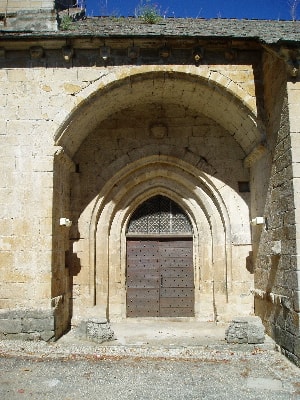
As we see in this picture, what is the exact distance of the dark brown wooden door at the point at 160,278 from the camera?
7.70 meters

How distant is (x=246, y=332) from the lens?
6.27 m

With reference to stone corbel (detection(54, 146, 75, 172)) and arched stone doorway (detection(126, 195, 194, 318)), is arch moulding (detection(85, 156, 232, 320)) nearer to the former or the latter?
arched stone doorway (detection(126, 195, 194, 318))

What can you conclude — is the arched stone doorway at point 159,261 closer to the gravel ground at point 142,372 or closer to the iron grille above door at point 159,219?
the iron grille above door at point 159,219

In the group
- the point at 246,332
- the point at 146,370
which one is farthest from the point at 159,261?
the point at 146,370

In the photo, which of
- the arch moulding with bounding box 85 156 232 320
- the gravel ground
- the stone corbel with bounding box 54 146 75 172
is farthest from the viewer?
the arch moulding with bounding box 85 156 232 320

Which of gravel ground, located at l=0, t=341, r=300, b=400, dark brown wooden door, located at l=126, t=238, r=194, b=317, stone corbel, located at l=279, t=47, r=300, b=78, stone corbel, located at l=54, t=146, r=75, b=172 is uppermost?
stone corbel, located at l=279, t=47, r=300, b=78

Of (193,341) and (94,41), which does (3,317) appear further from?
(94,41)

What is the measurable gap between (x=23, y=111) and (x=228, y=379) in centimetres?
484

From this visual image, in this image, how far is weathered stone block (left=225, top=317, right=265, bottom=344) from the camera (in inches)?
243

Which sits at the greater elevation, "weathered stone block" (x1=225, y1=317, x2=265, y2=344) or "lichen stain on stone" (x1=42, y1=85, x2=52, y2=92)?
"lichen stain on stone" (x1=42, y1=85, x2=52, y2=92)

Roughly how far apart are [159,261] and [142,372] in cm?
306

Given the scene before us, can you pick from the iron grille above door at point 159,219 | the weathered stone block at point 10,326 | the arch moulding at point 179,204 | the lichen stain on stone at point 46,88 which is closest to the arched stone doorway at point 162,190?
the arch moulding at point 179,204

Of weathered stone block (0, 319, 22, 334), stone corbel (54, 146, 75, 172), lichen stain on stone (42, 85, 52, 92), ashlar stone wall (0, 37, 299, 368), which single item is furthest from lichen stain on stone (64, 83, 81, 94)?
weathered stone block (0, 319, 22, 334)

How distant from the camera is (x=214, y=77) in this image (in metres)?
6.39
